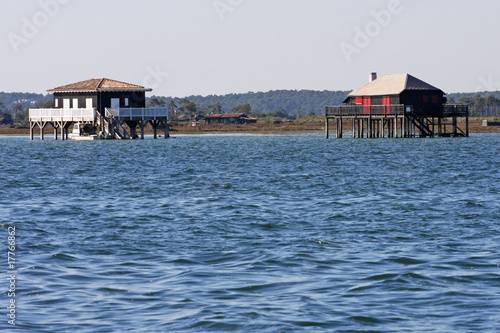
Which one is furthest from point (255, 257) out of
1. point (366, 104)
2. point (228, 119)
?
point (228, 119)

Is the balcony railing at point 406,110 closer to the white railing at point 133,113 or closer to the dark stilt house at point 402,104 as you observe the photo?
the dark stilt house at point 402,104

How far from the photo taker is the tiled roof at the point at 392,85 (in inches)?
3356

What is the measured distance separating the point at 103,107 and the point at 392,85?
106ft

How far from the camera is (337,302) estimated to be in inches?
471

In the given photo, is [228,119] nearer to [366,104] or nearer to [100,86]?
[366,104]

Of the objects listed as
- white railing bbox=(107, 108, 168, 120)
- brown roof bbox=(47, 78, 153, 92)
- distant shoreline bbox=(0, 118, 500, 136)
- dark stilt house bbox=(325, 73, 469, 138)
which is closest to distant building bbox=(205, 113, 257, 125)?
distant shoreline bbox=(0, 118, 500, 136)

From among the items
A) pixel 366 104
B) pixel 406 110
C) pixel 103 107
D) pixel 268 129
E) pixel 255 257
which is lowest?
pixel 255 257

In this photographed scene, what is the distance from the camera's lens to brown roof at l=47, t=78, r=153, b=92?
82.8 meters

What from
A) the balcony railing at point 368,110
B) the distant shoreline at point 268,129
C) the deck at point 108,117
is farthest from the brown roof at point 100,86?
the distant shoreline at point 268,129

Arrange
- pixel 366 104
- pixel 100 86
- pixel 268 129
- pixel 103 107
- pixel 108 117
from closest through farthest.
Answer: pixel 108 117 → pixel 103 107 → pixel 100 86 → pixel 366 104 → pixel 268 129

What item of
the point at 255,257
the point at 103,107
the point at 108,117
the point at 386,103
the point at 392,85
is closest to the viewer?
the point at 255,257

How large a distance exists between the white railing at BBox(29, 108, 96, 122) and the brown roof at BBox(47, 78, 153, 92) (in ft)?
7.53

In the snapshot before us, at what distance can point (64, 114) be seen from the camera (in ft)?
276

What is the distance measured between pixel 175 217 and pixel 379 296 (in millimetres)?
10711
